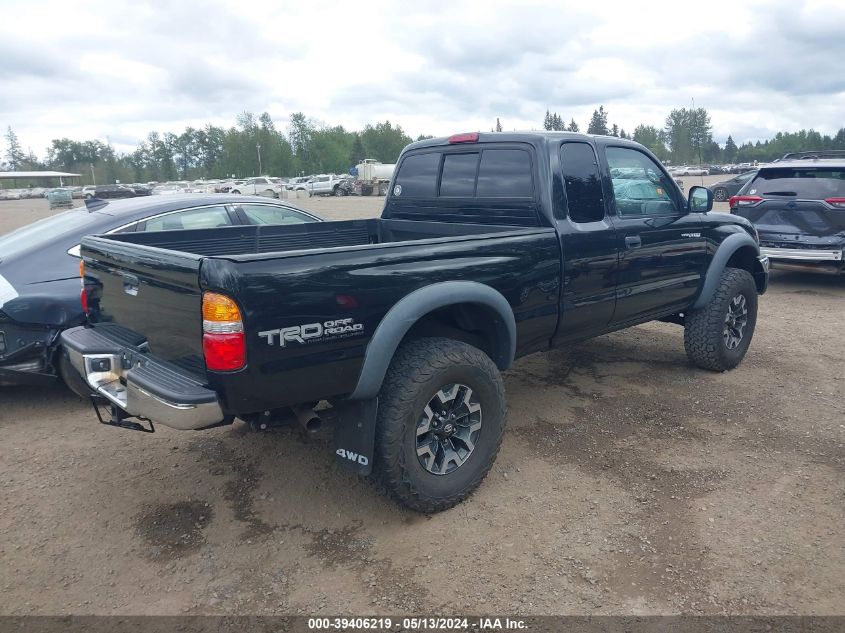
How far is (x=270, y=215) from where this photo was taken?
5.88 metres

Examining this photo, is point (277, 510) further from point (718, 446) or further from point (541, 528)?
point (718, 446)

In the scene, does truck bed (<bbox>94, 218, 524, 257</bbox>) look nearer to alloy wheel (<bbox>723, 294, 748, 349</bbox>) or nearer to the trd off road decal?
the trd off road decal

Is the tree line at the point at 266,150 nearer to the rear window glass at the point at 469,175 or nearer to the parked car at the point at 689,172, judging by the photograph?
the parked car at the point at 689,172

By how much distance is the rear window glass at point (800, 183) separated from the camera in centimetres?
859

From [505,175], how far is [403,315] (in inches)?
65.6

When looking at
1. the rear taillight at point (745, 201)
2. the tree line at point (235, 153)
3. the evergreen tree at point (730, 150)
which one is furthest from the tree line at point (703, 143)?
the rear taillight at point (745, 201)

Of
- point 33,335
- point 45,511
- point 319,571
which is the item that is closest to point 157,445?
point 45,511

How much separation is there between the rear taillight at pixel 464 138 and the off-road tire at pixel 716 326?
2.42 m

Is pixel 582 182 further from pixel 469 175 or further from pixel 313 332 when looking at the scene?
pixel 313 332

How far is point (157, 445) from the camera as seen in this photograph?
4.27 m

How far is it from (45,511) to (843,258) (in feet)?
30.4

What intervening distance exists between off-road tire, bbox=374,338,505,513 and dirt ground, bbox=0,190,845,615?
0.56ft

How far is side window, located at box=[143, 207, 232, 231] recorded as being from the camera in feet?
16.9

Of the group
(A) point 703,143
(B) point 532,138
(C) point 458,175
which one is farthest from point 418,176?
(A) point 703,143
